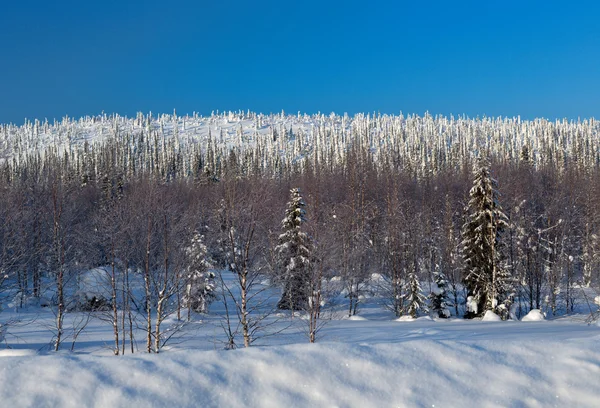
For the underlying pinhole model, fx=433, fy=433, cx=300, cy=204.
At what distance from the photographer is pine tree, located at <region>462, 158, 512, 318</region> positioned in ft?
74.6

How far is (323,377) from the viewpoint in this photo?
16.3ft

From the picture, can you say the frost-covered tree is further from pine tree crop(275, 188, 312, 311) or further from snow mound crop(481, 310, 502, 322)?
snow mound crop(481, 310, 502, 322)

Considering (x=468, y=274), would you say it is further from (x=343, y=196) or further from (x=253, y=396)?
(x=343, y=196)

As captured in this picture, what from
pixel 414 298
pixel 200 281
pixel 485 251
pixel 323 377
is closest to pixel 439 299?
pixel 414 298

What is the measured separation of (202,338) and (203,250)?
7482 millimetres

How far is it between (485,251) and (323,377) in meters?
21.0

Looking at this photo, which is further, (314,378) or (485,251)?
(485,251)

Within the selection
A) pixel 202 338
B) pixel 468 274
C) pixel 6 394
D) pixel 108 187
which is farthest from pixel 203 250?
pixel 108 187

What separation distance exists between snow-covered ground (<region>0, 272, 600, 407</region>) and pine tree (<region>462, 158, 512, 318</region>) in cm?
1836

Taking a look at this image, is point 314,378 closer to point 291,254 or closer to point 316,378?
point 316,378

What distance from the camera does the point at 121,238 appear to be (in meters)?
16.5

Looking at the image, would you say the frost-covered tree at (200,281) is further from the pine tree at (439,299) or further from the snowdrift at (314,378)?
the snowdrift at (314,378)

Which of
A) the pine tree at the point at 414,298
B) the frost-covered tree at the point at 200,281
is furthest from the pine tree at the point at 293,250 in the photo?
the pine tree at the point at 414,298

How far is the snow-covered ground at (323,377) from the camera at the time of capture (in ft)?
14.9
